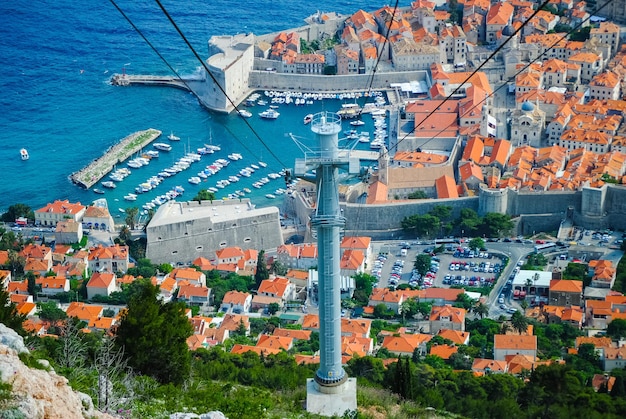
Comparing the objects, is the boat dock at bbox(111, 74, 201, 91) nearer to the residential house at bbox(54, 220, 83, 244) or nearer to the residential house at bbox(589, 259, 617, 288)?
the residential house at bbox(54, 220, 83, 244)

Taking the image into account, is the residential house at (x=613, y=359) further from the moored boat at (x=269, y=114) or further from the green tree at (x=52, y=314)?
the moored boat at (x=269, y=114)

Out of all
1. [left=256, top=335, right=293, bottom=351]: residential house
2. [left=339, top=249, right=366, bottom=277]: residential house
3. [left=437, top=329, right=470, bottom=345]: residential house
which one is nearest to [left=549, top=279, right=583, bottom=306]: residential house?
[left=437, top=329, right=470, bottom=345]: residential house

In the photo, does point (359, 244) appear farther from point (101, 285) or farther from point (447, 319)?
point (101, 285)

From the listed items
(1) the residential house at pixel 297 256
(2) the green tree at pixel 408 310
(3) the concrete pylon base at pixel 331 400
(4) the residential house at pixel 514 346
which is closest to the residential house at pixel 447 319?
(2) the green tree at pixel 408 310

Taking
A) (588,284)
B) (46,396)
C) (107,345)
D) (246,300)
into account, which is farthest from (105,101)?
(46,396)

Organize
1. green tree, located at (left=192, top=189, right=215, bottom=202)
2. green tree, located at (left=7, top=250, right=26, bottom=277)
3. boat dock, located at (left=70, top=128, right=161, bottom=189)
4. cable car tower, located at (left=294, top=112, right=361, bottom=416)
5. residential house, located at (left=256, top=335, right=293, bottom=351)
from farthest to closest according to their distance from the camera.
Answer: boat dock, located at (left=70, top=128, right=161, bottom=189) < green tree, located at (left=192, top=189, right=215, bottom=202) < green tree, located at (left=7, top=250, right=26, bottom=277) < residential house, located at (left=256, top=335, right=293, bottom=351) < cable car tower, located at (left=294, top=112, right=361, bottom=416)

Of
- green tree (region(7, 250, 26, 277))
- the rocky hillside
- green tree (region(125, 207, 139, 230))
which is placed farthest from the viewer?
green tree (region(125, 207, 139, 230))

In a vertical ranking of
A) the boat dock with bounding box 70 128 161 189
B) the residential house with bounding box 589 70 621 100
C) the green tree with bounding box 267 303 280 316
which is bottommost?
the green tree with bounding box 267 303 280 316

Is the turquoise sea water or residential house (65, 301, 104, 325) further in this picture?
the turquoise sea water
